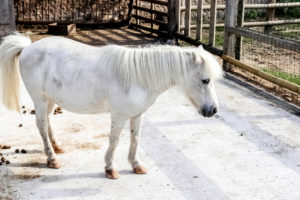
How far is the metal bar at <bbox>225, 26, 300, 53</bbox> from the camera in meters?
A: 5.56

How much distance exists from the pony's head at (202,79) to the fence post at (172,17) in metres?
5.51

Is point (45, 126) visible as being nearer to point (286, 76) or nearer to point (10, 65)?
point (10, 65)

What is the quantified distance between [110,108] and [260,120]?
2248 mm

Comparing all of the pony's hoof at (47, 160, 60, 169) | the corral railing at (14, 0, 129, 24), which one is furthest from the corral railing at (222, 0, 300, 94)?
the corral railing at (14, 0, 129, 24)

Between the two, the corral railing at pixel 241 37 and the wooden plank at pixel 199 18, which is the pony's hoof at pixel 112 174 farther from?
the wooden plank at pixel 199 18

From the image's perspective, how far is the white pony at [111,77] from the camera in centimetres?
348

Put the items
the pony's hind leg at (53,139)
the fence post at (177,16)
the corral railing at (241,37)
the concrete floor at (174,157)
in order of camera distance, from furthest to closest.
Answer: the fence post at (177,16) < the corral railing at (241,37) < the pony's hind leg at (53,139) < the concrete floor at (174,157)

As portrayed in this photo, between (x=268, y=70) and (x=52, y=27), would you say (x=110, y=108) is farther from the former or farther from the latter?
(x=52, y=27)

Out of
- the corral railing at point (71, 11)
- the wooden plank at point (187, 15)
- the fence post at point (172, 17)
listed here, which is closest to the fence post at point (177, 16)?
the fence post at point (172, 17)

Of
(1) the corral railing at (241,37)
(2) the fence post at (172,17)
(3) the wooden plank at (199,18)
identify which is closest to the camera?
(1) the corral railing at (241,37)

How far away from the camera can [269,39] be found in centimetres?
609

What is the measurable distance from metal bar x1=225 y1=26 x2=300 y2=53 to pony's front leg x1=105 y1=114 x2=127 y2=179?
2.94 meters

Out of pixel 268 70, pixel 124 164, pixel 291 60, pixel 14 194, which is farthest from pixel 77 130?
pixel 291 60

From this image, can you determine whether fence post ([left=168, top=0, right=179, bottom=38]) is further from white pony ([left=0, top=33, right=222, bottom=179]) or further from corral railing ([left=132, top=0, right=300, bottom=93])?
white pony ([left=0, top=33, right=222, bottom=179])
